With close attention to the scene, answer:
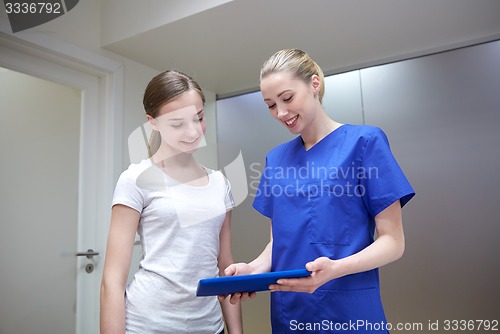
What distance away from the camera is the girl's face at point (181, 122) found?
924 mm

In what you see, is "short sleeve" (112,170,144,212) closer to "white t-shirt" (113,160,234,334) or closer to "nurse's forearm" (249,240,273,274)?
"white t-shirt" (113,160,234,334)

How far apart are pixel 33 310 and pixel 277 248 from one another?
3.90 ft

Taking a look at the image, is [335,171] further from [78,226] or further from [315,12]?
[78,226]

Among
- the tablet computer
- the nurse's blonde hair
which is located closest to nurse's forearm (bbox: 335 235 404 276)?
the tablet computer

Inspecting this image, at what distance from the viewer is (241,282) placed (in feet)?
2.35

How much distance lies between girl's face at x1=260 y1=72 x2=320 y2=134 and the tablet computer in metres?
0.40

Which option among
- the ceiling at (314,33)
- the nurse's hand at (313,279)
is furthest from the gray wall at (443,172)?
the nurse's hand at (313,279)

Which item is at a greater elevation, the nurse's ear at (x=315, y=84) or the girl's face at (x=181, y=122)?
the nurse's ear at (x=315, y=84)

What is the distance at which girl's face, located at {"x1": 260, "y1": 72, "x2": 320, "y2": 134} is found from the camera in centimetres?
95

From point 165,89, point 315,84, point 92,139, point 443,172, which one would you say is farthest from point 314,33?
point 92,139

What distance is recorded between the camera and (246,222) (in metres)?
2.39

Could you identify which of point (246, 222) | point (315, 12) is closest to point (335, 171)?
point (315, 12)

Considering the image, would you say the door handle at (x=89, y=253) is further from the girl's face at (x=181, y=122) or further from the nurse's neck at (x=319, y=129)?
the nurse's neck at (x=319, y=129)

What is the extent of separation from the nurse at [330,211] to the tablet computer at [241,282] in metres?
0.09
